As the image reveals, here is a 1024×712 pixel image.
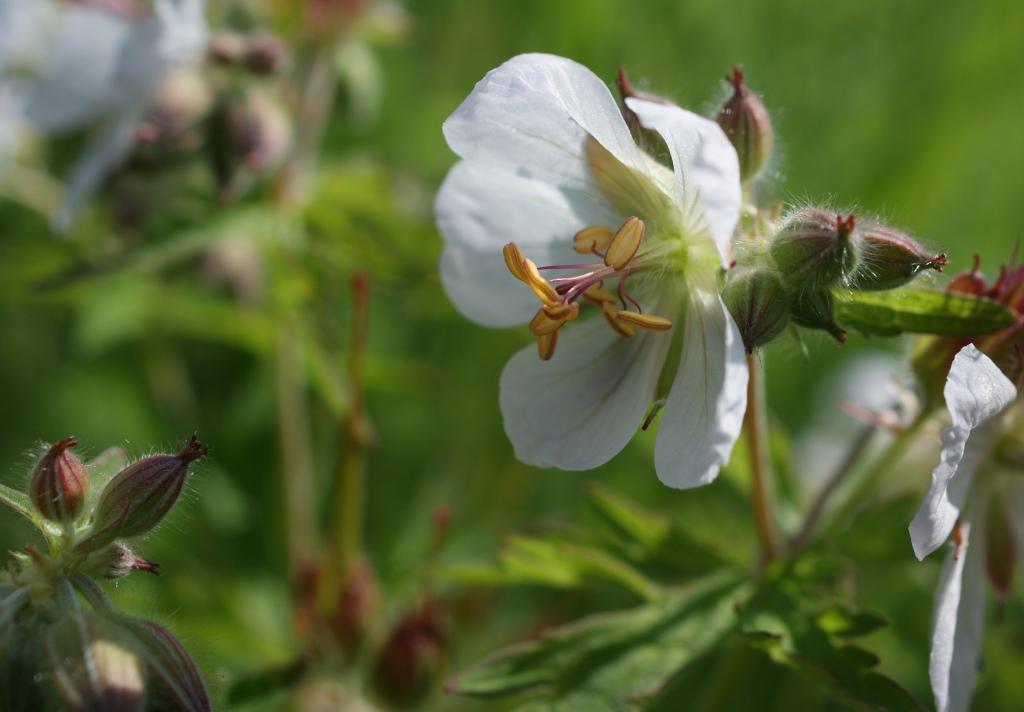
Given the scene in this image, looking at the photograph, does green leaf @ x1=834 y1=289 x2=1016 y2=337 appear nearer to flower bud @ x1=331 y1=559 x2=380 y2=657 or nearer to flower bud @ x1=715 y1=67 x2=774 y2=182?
flower bud @ x1=715 y1=67 x2=774 y2=182

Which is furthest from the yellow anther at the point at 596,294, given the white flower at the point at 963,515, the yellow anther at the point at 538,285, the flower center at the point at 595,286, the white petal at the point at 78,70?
the white petal at the point at 78,70

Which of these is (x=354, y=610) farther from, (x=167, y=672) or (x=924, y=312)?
(x=924, y=312)

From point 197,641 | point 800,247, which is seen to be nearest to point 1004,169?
point 800,247

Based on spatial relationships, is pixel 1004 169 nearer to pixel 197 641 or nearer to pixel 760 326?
pixel 760 326

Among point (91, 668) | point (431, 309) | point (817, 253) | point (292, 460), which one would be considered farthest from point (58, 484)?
point (431, 309)

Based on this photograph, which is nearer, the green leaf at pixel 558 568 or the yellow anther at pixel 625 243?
the yellow anther at pixel 625 243

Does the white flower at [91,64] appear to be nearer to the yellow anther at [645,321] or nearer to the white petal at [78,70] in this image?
the white petal at [78,70]

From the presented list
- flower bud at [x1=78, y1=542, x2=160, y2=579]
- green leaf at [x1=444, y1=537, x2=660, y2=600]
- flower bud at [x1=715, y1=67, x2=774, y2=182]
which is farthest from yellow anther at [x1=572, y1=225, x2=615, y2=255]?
flower bud at [x1=78, y1=542, x2=160, y2=579]
